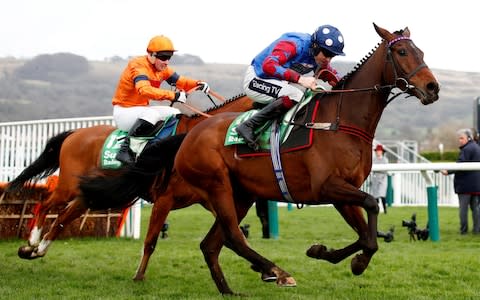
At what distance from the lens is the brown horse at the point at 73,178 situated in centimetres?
779

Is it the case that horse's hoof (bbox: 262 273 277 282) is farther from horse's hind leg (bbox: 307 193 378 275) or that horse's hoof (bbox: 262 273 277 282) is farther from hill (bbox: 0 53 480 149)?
hill (bbox: 0 53 480 149)

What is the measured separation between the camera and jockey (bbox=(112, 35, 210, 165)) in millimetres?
8039

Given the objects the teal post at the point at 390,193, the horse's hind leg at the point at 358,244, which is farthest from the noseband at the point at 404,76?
the teal post at the point at 390,193

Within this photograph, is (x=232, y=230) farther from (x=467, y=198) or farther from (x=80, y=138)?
(x=467, y=198)

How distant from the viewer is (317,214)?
18047 mm

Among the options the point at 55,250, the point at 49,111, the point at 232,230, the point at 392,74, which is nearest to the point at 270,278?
the point at 232,230

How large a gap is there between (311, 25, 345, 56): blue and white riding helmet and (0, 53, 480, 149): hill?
23.5 meters

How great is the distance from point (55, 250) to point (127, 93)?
253 cm

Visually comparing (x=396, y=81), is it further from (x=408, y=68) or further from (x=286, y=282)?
(x=286, y=282)

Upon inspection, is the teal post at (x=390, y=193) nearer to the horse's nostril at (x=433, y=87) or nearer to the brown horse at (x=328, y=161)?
the brown horse at (x=328, y=161)

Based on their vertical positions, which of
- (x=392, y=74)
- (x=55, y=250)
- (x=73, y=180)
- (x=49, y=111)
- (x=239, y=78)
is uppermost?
(x=239, y=78)

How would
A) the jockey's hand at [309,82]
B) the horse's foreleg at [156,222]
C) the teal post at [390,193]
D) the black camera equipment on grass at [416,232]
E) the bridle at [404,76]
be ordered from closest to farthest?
the bridle at [404,76] → the jockey's hand at [309,82] → the horse's foreleg at [156,222] → the black camera equipment on grass at [416,232] → the teal post at [390,193]

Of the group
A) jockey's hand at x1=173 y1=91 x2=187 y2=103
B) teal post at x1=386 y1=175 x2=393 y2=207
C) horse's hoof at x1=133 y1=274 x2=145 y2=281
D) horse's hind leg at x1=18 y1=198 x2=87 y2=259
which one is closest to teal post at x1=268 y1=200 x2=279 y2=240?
horse's hind leg at x1=18 y1=198 x2=87 y2=259

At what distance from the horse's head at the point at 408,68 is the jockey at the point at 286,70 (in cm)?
48
